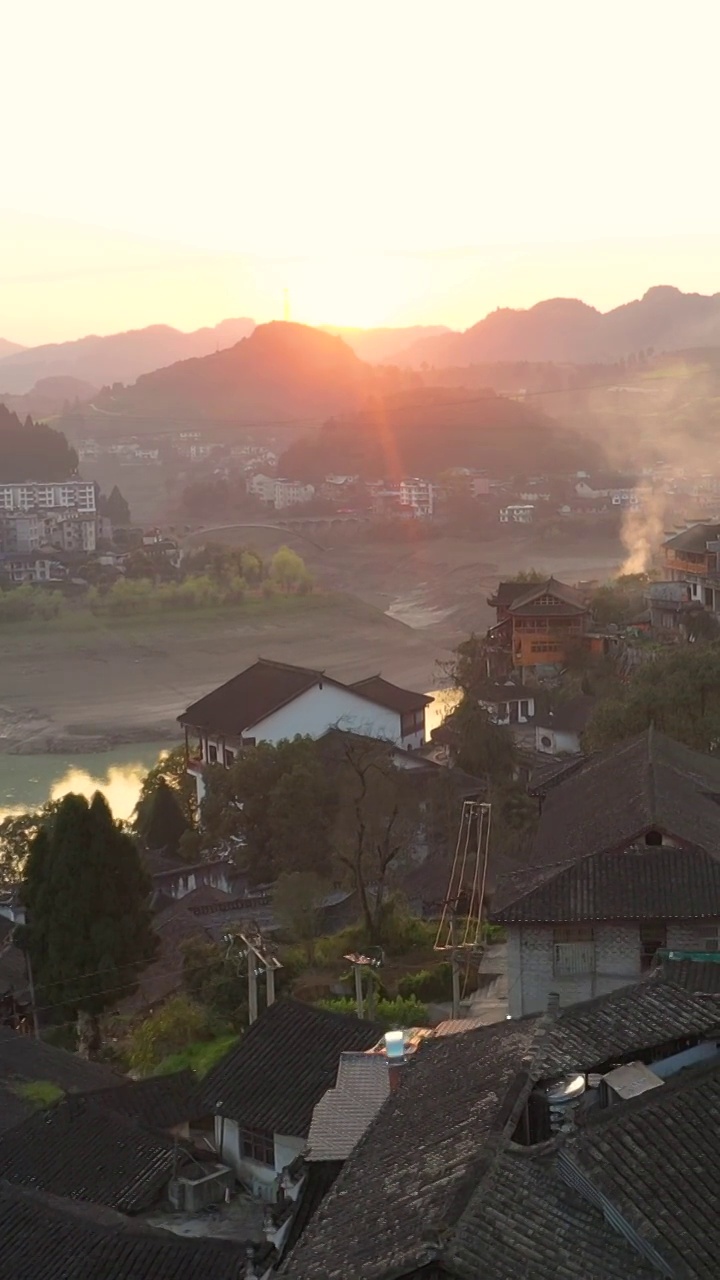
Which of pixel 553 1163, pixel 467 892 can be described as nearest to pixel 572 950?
pixel 553 1163

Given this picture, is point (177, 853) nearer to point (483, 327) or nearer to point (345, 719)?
point (345, 719)

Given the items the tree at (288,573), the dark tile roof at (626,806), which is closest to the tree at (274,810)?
the dark tile roof at (626,806)

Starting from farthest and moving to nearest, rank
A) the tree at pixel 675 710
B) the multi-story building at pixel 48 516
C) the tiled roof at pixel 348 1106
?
1. the multi-story building at pixel 48 516
2. the tree at pixel 675 710
3. the tiled roof at pixel 348 1106

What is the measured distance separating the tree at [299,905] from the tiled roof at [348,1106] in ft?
16.2

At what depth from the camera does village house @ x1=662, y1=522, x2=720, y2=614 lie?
25.2 m

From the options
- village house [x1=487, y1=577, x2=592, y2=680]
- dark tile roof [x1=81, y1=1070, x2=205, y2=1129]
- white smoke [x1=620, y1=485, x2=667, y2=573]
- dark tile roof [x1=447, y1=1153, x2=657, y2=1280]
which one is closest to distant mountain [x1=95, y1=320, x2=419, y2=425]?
white smoke [x1=620, y1=485, x2=667, y2=573]

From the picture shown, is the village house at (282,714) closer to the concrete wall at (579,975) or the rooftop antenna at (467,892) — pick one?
the rooftop antenna at (467,892)

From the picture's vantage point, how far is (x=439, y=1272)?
3613 mm

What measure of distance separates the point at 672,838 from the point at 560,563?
142 ft

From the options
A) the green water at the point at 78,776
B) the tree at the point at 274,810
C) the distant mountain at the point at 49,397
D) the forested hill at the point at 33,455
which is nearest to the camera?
the tree at the point at 274,810

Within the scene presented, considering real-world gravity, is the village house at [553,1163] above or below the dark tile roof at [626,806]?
above

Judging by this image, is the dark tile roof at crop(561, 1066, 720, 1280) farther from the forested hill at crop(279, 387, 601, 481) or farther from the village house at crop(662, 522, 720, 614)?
the forested hill at crop(279, 387, 601, 481)

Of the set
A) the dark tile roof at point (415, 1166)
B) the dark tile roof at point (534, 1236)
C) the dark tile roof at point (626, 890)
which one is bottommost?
the dark tile roof at point (626, 890)

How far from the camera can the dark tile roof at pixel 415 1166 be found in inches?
151
